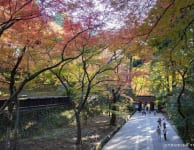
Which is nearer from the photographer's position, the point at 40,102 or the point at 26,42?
the point at 26,42

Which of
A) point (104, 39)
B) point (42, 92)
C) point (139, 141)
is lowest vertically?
point (139, 141)

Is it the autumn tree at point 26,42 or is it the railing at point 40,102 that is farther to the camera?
the railing at point 40,102

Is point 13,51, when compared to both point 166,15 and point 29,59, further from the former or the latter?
point 166,15

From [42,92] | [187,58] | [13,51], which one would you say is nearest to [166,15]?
[187,58]

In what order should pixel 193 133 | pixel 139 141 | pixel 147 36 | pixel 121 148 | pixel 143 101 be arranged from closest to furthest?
pixel 147 36
pixel 121 148
pixel 193 133
pixel 139 141
pixel 143 101

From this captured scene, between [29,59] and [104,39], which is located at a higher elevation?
[104,39]

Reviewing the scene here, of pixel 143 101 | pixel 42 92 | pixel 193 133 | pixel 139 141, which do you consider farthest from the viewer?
pixel 143 101

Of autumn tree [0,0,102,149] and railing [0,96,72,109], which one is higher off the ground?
autumn tree [0,0,102,149]

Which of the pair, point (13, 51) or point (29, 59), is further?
point (29, 59)

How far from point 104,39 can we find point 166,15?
15.9ft

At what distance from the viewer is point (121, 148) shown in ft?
59.3

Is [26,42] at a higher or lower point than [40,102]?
higher

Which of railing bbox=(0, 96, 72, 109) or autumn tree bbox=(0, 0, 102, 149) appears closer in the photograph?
autumn tree bbox=(0, 0, 102, 149)

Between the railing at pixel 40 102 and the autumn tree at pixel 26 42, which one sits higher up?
the autumn tree at pixel 26 42
